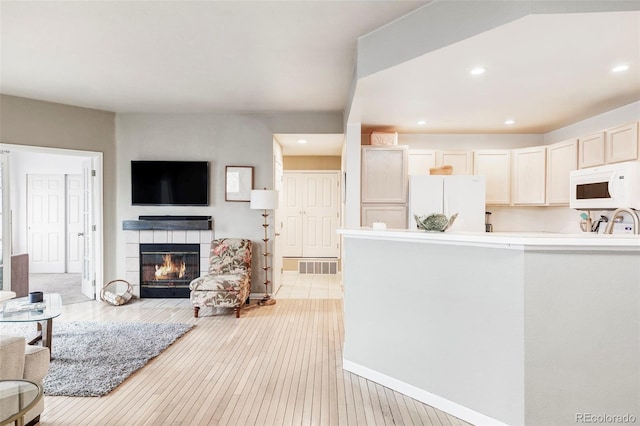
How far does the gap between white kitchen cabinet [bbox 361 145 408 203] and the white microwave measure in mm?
1776

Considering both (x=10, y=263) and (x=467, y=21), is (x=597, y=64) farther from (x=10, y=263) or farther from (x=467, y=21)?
(x=10, y=263)

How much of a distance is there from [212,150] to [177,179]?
659 millimetres

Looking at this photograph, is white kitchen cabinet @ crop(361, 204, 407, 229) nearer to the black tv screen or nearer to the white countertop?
the white countertop

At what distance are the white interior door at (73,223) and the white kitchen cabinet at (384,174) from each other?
20.0 ft

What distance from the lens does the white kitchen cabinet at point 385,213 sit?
14.0ft

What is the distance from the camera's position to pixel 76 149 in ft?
15.5

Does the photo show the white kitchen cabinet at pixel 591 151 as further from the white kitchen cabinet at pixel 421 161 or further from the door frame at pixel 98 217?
the door frame at pixel 98 217

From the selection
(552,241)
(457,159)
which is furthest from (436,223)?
(457,159)

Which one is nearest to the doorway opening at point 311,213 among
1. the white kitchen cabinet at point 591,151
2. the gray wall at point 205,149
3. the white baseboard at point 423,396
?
the gray wall at point 205,149

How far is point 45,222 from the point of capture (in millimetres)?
6941

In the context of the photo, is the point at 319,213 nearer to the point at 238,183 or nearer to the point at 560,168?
the point at 238,183

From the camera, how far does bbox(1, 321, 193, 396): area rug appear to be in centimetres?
250

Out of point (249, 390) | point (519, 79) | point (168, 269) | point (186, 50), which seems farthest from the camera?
point (168, 269)

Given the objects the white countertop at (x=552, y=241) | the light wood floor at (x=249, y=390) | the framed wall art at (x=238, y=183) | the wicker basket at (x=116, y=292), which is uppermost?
the framed wall art at (x=238, y=183)
